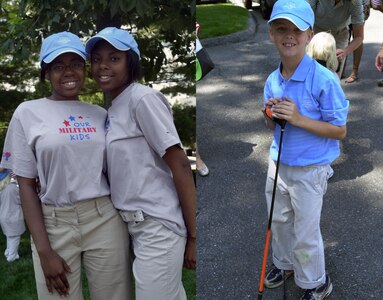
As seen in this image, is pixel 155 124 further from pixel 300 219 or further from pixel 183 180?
pixel 300 219

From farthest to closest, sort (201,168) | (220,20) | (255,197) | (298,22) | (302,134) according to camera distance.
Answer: (220,20), (201,168), (255,197), (302,134), (298,22)

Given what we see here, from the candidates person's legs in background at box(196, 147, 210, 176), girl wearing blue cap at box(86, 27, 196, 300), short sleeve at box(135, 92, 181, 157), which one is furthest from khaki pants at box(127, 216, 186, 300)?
person's legs in background at box(196, 147, 210, 176)

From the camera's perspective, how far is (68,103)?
5.23 feet

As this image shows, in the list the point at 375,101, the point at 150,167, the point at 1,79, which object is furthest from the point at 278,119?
the point at 375,101

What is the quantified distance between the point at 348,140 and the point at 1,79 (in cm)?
220

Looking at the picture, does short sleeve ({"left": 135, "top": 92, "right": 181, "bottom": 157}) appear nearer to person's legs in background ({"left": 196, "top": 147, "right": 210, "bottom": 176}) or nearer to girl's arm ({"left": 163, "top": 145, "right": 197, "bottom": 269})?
girl's arm ({"left": 163, "top": 145, "right": 197, "bottom": 269})

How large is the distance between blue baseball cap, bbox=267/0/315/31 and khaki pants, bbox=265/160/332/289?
1.65 feet

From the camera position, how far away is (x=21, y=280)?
2.79 meters

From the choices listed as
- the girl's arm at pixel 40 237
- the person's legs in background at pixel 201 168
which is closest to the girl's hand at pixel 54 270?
the girl's arm at pixel 40 237

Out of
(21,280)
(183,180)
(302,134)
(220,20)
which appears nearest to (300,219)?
(302,134)

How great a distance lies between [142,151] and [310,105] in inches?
26.4

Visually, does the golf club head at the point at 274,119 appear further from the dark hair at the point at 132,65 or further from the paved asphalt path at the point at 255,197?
the paved asphalt path at the point at 255,197

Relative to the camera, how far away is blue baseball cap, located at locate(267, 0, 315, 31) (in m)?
1.79

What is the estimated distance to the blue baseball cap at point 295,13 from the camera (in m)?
1.79
